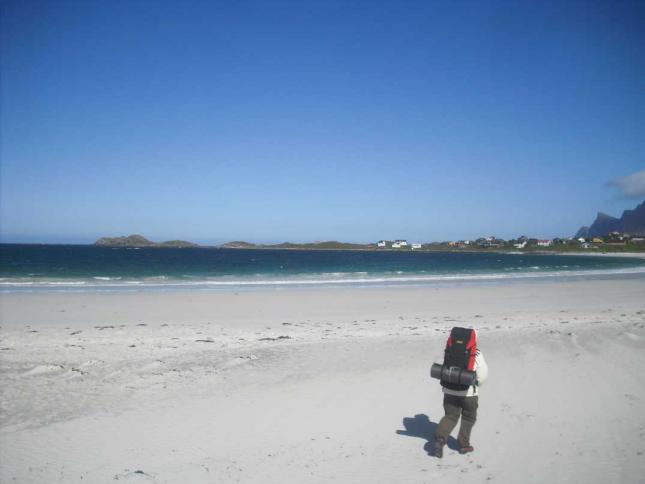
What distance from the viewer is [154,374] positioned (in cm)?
807

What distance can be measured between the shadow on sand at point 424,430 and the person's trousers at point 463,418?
0.94 ft

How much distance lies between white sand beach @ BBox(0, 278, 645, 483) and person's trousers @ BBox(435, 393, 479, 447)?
0.84ft

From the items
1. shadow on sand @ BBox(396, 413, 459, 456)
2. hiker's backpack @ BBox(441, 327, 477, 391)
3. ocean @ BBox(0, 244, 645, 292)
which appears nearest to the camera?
hiker's backpack @ BBox(441, 327, 477, 391)

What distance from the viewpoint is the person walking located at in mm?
4961

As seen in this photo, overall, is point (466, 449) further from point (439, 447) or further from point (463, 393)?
point (463, 393)

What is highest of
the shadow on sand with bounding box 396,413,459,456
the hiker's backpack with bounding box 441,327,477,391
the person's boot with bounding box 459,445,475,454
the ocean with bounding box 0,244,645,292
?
the hiker's backpack with bounding box 441,327,477,391

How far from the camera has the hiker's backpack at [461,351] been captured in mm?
4938

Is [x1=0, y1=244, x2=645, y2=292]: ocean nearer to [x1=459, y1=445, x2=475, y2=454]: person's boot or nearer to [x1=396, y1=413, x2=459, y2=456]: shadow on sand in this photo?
[x1=396, y1=413, x2=459, y2=456]: shadow on sand

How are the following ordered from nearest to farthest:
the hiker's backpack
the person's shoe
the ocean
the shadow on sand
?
the hiker's backpack, the person's shoe, the shadow on sand, the ocean

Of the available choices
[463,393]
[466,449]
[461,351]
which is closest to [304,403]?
[466,449]

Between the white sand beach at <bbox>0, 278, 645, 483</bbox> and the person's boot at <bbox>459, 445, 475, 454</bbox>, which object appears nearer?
the white sand beach at <bbox>0, 278, 645, 483</bbox>

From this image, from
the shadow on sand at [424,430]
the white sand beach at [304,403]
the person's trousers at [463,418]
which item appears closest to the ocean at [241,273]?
the white sand beach at [304,403]

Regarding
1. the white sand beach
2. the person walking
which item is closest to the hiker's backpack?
the person walking

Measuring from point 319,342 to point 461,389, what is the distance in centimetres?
596
